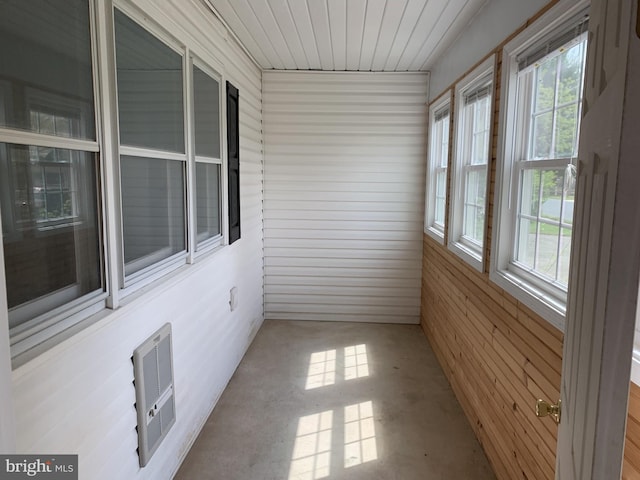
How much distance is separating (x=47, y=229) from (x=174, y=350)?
1.14 m

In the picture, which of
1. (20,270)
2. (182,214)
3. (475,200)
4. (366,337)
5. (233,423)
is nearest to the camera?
(20,270)

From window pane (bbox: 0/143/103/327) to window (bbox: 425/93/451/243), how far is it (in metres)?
3.23

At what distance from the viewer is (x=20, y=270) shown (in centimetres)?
127

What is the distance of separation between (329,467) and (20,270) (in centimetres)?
194

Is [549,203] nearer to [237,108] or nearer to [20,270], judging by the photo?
[20,270]

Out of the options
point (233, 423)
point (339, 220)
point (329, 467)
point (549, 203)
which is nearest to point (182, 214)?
point (233, 423)

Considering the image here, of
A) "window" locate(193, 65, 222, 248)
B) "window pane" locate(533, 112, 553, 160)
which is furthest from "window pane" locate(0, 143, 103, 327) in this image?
"window pane" locate(533, 112, 553, 160)

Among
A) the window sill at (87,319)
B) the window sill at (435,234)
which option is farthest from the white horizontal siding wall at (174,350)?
the window sill at (435,234)

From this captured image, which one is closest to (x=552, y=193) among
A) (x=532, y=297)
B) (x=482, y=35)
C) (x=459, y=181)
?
(x=532, y=297)

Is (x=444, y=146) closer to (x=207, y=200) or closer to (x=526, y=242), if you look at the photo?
(x=526, y=242)

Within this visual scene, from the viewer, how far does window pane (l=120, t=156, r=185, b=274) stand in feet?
6.22

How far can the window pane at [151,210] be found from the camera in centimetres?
189

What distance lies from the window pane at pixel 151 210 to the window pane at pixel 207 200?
1.03 ft

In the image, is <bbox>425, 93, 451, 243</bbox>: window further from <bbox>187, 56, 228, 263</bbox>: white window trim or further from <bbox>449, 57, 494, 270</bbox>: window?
<bbox>187, 56, 228, 263</bbox>: white window trim
